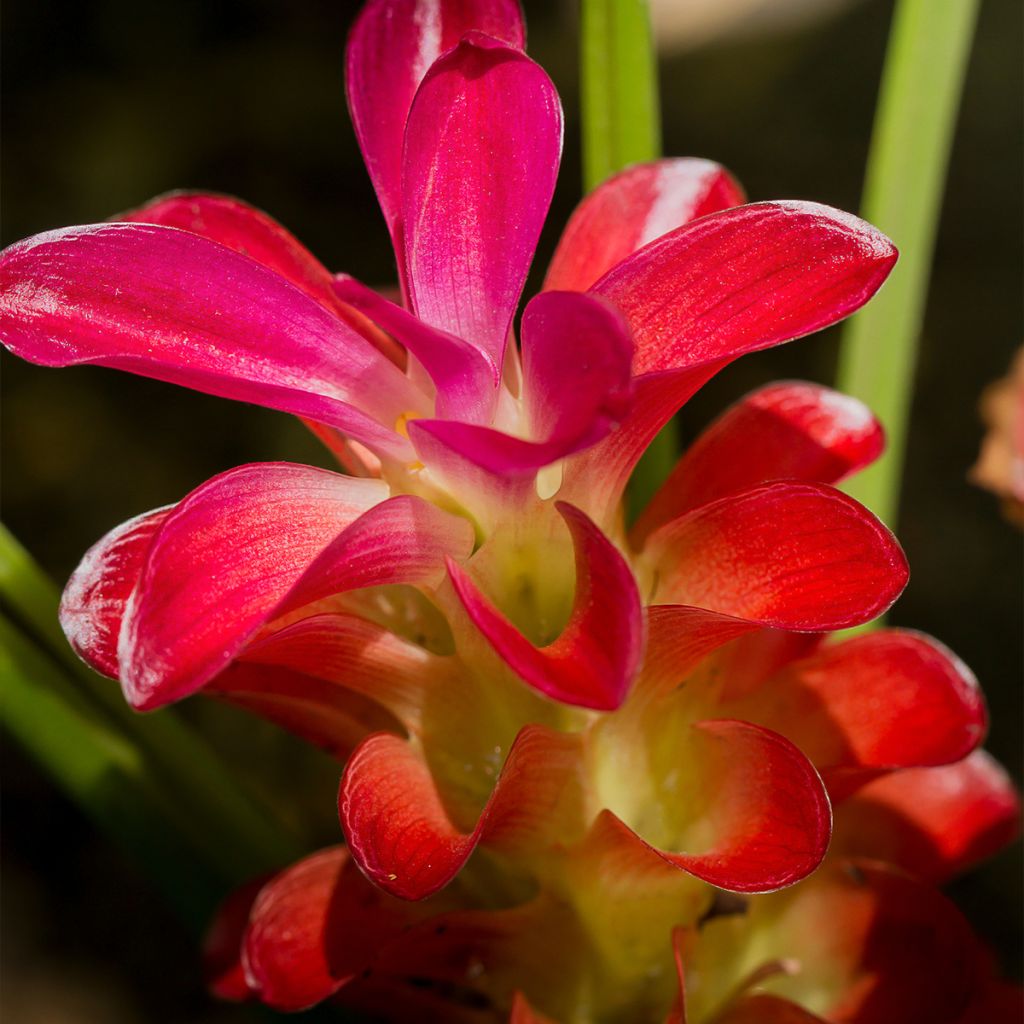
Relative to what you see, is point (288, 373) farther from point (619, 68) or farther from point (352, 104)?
point (619, 68)

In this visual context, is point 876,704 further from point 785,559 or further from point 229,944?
point 229,944

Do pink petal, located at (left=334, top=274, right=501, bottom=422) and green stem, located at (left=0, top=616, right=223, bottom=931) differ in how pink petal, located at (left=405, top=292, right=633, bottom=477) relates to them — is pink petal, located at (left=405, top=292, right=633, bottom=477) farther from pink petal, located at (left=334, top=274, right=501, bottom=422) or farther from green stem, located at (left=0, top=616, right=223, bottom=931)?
green stem, located at (left=0, top=616, right=223, bottom=931)

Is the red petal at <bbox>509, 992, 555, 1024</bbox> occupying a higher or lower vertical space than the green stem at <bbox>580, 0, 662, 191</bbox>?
lower

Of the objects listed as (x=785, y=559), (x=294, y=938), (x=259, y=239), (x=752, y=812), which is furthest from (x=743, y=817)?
(x=259, y=239)

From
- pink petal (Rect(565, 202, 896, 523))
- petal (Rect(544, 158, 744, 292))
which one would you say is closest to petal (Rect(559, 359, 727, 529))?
pink petal (Rect(565, 202, 896, 523))

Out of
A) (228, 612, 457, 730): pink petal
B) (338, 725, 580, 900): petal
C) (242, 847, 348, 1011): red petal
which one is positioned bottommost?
(242, 847, 348, 1011): red petal

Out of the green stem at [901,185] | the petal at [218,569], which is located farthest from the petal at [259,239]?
the green stem at [901,185]
